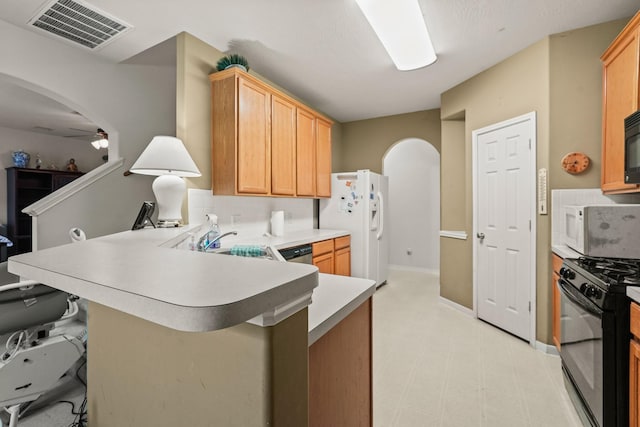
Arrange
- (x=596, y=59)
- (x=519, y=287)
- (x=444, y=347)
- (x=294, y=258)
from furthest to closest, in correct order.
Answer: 1. (x=294, y=258)
2. (x=519, y=287)
3. (x=444, y=347)
4. (x=596, y=59)

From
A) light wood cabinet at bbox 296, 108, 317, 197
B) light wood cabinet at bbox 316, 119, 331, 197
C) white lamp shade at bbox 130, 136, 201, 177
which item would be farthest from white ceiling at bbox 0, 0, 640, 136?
white lamp shade at bbox 130, 136, 201, 177

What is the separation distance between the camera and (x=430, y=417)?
177 cm

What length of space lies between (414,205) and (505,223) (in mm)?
2823

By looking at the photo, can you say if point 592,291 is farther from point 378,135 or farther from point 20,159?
point 20,159

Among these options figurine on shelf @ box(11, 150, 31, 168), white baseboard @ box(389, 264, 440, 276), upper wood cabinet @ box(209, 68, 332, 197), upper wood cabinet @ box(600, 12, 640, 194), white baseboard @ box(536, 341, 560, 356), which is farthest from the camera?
white baseboard @ box(389, 264, 440, 276)

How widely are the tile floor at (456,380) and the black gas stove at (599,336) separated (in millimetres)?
249

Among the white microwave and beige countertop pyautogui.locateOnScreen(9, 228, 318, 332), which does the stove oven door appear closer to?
the white microwave

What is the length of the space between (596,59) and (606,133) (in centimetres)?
66

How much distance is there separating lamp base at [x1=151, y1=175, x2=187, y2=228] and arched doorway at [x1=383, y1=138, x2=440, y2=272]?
13.6 feet

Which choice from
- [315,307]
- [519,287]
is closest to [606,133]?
[519,287]

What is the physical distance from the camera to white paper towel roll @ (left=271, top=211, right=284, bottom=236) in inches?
139

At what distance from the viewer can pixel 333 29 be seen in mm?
2537

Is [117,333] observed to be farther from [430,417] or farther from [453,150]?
[453,150]

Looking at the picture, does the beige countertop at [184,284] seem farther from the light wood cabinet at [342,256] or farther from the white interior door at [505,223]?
the light wood cabinet at [342,256]
